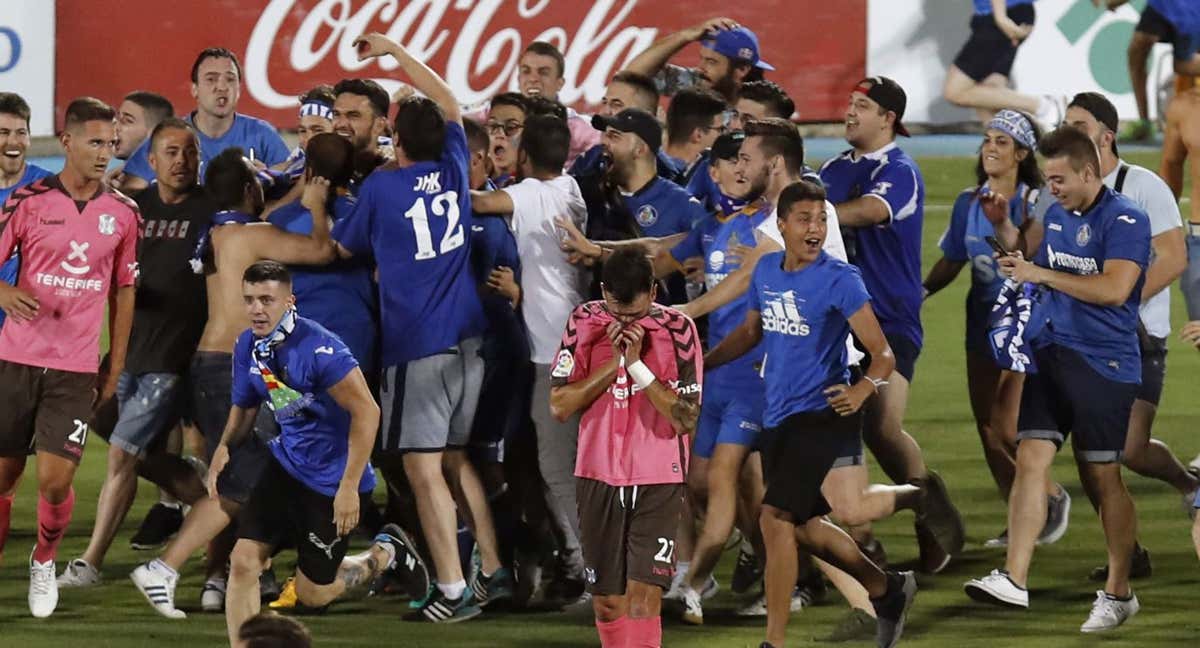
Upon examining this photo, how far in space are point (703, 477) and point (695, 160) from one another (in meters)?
1.89

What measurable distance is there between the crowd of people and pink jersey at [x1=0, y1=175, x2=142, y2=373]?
1 cm

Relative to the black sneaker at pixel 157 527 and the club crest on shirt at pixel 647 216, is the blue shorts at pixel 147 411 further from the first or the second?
the club crest on shirt at pixel 647 216

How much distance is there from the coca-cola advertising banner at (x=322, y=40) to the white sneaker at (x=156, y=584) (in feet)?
40.1

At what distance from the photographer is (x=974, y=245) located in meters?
11.3

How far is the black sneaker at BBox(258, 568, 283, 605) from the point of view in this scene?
10.2 meters

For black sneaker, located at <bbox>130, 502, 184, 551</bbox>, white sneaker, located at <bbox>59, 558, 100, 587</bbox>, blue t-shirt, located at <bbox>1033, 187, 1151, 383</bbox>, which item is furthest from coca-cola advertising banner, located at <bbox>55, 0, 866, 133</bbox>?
blue t-shirt, located at <bbox>1033, 187, 1151, 383</bbox>

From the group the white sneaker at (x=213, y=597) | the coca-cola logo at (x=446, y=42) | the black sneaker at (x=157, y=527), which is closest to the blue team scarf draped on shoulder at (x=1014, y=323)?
the white sneaker at (x=213, y=597)

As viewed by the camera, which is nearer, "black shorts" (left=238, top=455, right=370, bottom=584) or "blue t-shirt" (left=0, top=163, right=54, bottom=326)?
"black shorts" (left=238, top=455, right=370, bottom=584)

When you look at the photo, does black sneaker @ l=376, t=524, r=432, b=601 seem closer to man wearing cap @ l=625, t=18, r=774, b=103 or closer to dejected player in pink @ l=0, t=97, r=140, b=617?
dejected player in pink @ l=0, t=97, r=140, b=617

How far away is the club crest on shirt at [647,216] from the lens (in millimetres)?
10289

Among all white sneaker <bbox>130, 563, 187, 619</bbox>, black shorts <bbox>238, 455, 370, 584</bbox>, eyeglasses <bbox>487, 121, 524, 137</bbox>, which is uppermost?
eyeglasses <bbox>487, 121, 524, 137</bbox>

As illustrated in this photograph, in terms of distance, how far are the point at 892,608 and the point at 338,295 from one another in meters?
2.76

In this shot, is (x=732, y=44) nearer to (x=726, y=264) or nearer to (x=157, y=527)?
(x=726, y=264)

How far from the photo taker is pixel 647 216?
10.3m
